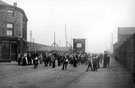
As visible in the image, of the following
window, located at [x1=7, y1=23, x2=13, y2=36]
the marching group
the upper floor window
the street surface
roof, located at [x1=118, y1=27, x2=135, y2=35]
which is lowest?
the street surface

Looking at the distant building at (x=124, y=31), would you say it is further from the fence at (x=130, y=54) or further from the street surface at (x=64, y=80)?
the street surface at (x=64, y=80)

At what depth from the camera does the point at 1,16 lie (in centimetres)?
4022

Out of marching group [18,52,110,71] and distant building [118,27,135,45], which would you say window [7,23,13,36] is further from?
distant building [118,27,135,45]

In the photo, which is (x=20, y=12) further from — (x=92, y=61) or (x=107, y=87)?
(x=107, y=87)

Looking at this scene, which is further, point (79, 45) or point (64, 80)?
point (79, 45)

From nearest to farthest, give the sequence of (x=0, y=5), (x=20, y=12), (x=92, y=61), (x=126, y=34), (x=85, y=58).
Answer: (x=92, y=61)
(x=85, y=58)
(x=0, y=5)
(x=20, y=12)
(x=126, y=34)

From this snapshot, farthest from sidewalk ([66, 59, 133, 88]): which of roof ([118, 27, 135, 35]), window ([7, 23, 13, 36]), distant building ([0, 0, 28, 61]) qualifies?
roof ([118, 27, 135, 35])

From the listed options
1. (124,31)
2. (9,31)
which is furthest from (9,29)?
(124,31)

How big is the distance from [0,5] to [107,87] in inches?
1329

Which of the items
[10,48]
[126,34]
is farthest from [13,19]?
[126,34]

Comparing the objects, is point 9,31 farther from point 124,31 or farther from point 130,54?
point 124,31

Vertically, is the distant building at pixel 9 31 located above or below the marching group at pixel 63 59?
above

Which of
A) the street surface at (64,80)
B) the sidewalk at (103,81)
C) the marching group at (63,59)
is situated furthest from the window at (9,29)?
the sidewalk at (103,81)

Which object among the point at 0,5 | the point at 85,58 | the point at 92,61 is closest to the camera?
the point at 92,61
